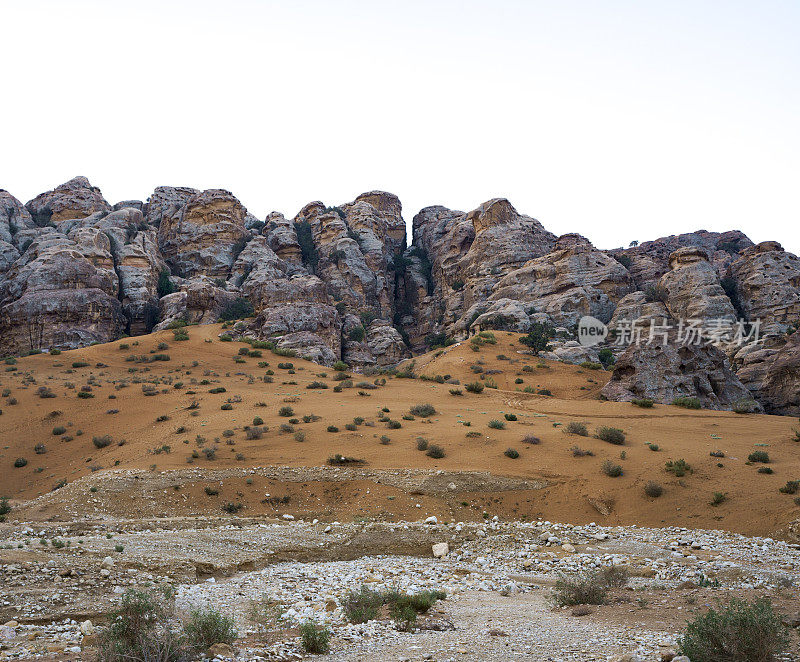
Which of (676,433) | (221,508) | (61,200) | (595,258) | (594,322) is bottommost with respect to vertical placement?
(221,508)

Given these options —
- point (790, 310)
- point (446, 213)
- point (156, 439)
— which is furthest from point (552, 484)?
point (446, 213)

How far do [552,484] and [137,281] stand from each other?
5555 cm

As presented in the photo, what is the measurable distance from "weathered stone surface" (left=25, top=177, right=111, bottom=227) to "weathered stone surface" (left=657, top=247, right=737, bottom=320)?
246 feet

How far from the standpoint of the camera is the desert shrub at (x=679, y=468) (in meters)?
18.6

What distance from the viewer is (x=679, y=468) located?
1872 centimetres

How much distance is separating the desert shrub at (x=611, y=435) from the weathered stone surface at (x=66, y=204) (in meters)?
77.4

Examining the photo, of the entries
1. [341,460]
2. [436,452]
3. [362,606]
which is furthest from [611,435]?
[362,606]

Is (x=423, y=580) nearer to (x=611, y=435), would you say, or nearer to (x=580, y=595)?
(x=580, y=595)

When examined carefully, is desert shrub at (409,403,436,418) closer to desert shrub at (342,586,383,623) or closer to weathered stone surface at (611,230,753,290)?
desert shrub at (342,586,383,623)

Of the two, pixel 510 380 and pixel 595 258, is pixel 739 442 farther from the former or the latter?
pixel 595 258

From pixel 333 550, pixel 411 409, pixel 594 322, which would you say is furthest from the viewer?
pixel 594 322

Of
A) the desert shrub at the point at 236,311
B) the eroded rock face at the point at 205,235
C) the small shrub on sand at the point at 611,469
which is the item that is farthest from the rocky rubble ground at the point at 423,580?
the eroded rock face at the point at 205,235

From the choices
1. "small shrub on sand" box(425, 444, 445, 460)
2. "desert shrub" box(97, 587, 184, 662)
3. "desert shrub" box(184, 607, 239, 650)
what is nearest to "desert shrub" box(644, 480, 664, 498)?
"small shrub on sand" box(425, 444, 445, 460)

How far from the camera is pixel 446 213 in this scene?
9500cm
